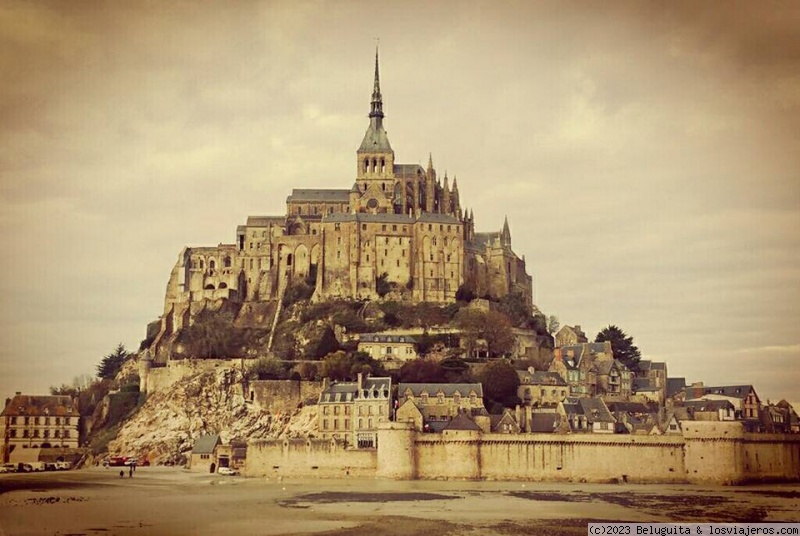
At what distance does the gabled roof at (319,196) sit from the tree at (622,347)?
1395 centimetres

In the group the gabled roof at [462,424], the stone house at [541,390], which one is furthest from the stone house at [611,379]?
the gabled roof at [462,424]

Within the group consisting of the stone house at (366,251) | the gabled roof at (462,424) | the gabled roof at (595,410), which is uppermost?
the stone house at (366,251)

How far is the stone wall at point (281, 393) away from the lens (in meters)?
39.2

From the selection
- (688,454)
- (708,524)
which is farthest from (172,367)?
(708,524)

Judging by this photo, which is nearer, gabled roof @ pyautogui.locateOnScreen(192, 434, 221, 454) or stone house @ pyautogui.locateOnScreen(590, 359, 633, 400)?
gabled roof @ pyautogui.locateOnScreen(192, 434, 221, 454)

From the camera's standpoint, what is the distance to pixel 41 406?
41375 mm

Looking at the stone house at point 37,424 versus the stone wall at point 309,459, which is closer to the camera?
the stone wall at point 309,459

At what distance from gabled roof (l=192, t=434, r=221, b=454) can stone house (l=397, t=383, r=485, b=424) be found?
20.8ft

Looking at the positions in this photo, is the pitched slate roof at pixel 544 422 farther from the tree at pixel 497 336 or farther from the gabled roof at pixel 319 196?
the gabled roof at pixel 319 196

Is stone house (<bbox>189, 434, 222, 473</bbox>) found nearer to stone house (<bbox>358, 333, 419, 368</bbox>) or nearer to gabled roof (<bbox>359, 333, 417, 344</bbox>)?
stone house (<bbox>358, 333, 419, 368</bbox>)

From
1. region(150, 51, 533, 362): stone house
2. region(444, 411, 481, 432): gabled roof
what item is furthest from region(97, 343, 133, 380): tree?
region(444, 411, 481, 432): gabled roof

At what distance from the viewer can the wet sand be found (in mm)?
23172

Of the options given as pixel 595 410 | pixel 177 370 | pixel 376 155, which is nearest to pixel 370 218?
pixel 376 155

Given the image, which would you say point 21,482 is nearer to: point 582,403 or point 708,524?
point 582,403
